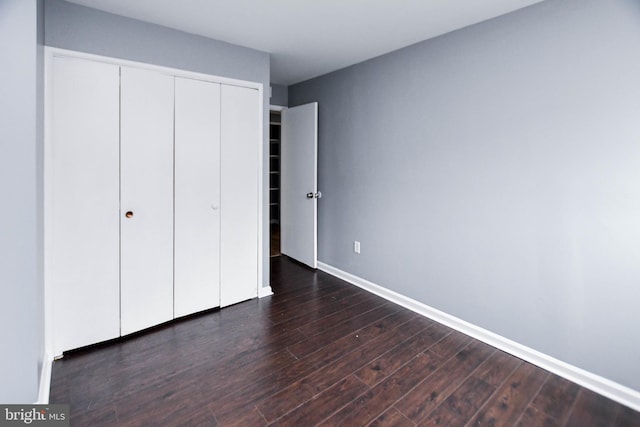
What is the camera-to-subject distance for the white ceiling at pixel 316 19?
2166mm

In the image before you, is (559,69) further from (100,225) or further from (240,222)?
(100,225)

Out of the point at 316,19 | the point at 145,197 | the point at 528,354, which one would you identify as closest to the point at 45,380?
the point at 145,197

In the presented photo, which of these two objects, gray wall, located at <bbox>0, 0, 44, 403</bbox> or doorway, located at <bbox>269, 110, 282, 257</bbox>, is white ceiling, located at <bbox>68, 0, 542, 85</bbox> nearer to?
gray wall, located at <bbox>0, 0, 44, 403</bbox>

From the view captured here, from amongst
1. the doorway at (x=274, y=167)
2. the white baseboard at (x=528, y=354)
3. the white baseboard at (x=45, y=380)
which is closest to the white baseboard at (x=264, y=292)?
the white baseboard at (x=528, y=354)

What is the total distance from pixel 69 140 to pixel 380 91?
8.49 ft

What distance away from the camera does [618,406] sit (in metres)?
1.83

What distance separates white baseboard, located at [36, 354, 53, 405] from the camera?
1.75 metres

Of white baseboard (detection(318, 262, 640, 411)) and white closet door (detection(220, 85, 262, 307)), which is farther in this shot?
white closet door (detection(220, 85, 262, 307))

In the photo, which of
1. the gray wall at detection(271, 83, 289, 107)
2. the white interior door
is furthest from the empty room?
the gray wall at detection(271, 83, 289, 107)

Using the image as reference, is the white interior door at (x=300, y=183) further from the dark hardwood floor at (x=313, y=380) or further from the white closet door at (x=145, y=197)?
the white closet door at (x=145, y=197)

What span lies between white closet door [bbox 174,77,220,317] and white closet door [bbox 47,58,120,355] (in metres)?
0.45

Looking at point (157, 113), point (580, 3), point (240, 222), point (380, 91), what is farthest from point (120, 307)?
point (580, 3)

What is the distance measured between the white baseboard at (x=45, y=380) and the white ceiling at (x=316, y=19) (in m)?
2.33

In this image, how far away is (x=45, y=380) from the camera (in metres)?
1.91
